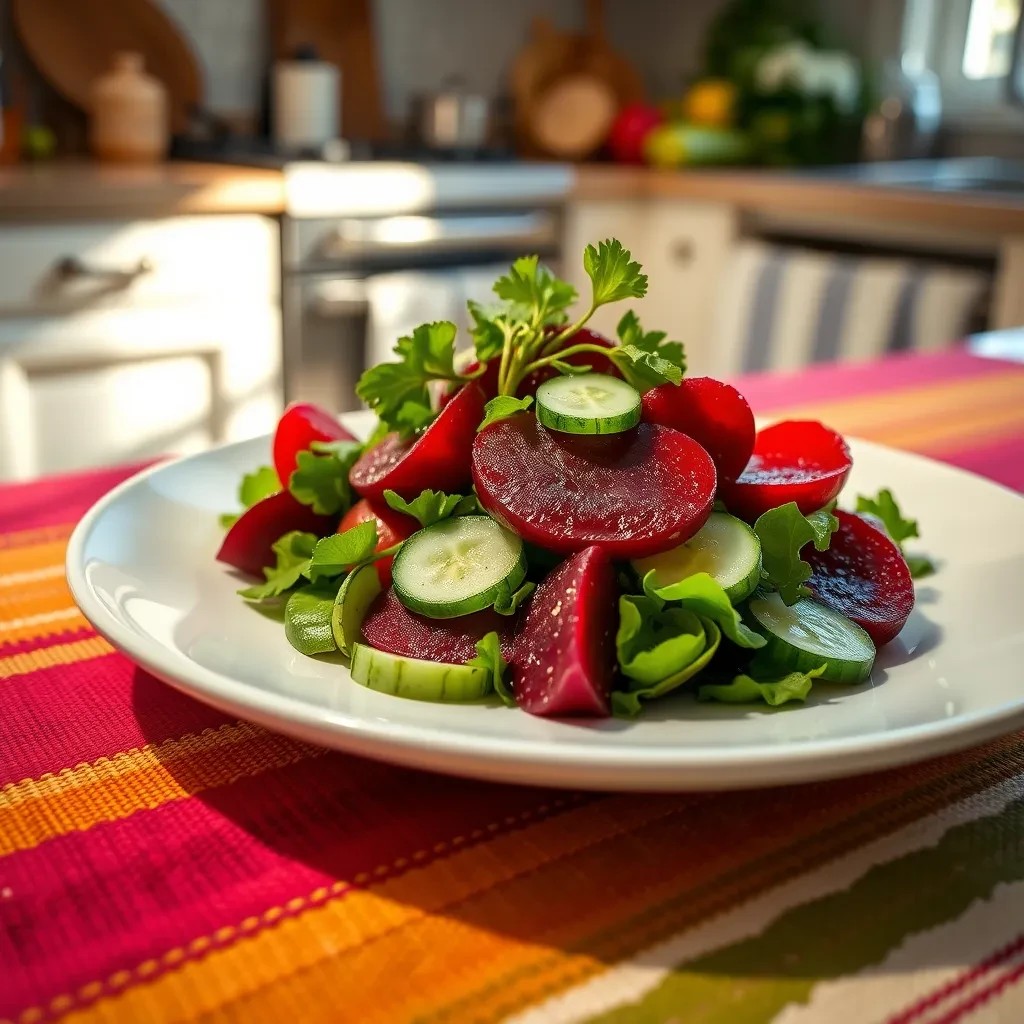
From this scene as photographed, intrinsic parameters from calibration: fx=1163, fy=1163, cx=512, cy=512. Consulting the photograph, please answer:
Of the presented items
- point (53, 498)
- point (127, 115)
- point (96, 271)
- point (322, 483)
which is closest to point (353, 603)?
point (322, 483)

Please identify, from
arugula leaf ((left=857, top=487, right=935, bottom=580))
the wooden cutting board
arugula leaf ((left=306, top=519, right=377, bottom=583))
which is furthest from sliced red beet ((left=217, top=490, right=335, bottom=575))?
the wooden cutting board

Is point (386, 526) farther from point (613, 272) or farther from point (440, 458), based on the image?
point (613, 272)

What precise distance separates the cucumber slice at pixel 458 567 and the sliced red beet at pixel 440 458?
3cm

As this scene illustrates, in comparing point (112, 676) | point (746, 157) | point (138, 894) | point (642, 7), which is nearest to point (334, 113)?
point (746, 157)

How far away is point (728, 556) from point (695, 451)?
0.19ft

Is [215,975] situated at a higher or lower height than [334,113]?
lower

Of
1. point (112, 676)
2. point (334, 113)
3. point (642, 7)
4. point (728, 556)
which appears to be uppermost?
point (642, 7)

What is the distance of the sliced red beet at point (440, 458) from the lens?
2.02 feet

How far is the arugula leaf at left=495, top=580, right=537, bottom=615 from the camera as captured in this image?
A: 550 millimetres

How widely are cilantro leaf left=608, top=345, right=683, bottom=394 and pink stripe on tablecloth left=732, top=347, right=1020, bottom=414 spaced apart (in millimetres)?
625

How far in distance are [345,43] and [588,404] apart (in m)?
3.05

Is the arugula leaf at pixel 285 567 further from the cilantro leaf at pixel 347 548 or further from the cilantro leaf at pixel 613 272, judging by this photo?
the cilantro leaf at pixel 613 272

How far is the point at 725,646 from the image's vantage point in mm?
571

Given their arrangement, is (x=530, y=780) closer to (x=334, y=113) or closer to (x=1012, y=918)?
(x=1012, y=918)
